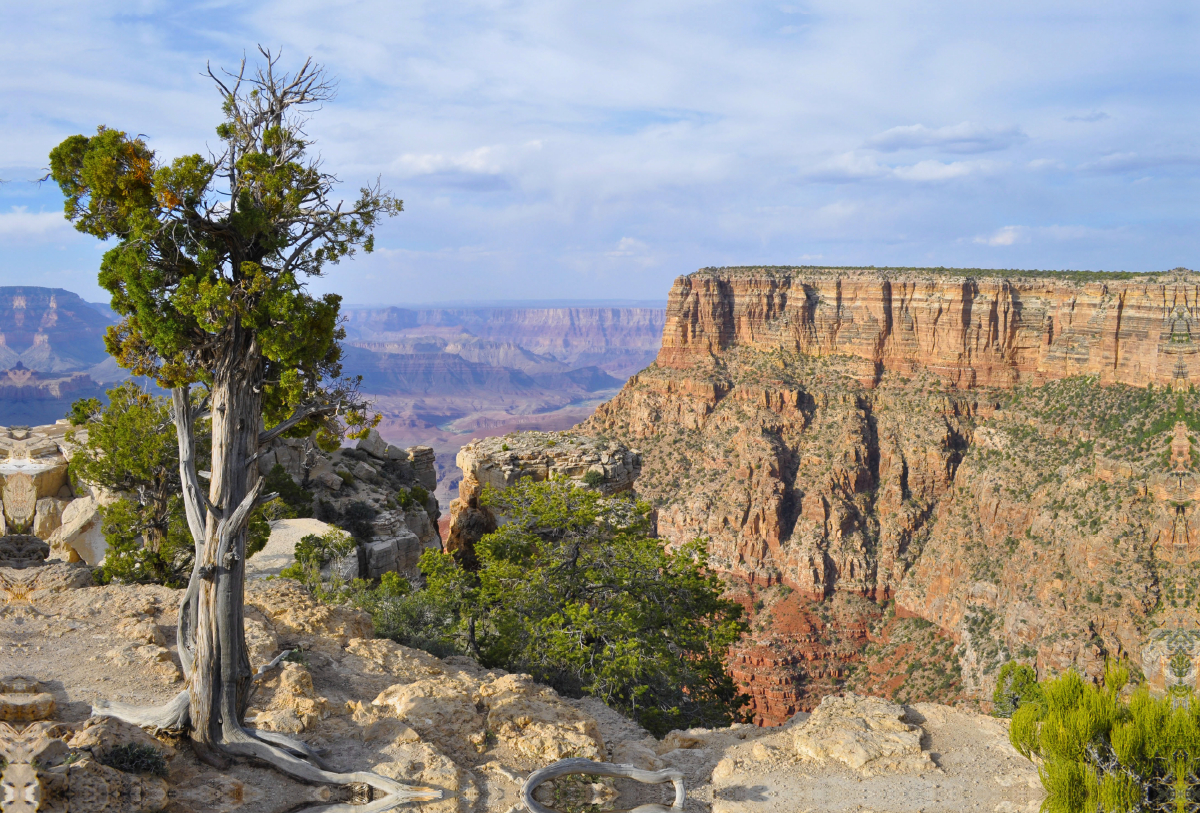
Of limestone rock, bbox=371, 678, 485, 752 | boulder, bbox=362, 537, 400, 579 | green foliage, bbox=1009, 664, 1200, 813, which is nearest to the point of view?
green foliage, bbox=1009, 664, 1200, 813

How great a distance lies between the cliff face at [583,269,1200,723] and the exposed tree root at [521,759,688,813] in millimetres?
51273

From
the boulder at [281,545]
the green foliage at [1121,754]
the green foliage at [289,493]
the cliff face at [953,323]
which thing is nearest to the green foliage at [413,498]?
the green foliage at [289,493]

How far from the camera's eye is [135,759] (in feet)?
28.8

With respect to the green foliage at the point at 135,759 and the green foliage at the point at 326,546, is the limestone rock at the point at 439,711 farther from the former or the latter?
the green foliage at the point at 326,546

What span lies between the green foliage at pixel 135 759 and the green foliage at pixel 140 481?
13.5m

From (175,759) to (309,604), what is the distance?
7129 millimetres

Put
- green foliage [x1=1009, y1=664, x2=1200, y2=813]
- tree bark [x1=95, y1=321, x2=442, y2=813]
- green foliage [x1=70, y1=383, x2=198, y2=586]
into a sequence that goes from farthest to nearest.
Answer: green foliage [x1=70, y1=383, x2=198, y2=586] → tree bark [x1=95, y1=321, x2=442, y2=813] → green foliage [x1=1009, y1=664, x2=1200, y2=813]

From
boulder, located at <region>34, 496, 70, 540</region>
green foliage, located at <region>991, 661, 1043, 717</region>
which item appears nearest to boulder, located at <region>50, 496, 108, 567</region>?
boulder, located at <region>34, 496, 70, 540</region>

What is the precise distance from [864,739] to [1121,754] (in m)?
3.70

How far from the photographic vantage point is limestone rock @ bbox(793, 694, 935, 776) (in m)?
11.8

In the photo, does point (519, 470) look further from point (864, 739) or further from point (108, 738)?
point (108, 738)

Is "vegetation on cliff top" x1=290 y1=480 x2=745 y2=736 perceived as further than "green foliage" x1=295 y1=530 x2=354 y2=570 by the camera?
No

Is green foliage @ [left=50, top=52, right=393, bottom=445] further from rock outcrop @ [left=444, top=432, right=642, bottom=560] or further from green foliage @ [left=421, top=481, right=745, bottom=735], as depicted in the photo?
rock outcrop @ [left=444, top=432, right=642, bottom=560]

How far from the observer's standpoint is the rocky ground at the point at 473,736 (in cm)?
1034
